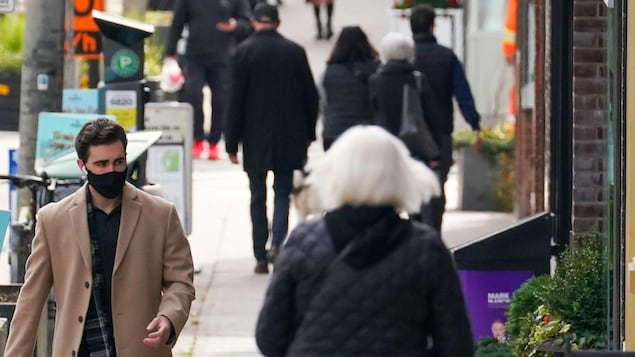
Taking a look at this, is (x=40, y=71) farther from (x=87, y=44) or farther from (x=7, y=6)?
(x=87, y=44)

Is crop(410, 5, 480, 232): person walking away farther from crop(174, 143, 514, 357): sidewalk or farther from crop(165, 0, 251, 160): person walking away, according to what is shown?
crop(165, 0, 251, 160): person walking away

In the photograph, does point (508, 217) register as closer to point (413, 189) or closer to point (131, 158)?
point (131, 158)

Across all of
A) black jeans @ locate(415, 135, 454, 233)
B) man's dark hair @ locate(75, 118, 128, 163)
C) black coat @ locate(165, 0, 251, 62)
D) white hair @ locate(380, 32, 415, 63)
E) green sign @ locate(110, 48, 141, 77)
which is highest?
black coat @ locate(165, 0, 251, 62)

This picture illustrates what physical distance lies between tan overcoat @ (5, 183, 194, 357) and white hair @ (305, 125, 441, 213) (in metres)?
1.26

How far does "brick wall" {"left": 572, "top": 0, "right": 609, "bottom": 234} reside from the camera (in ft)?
28.6

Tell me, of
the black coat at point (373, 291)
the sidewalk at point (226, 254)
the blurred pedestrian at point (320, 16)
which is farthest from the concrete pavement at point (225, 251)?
the blurred pedestrian at point (320, 16)

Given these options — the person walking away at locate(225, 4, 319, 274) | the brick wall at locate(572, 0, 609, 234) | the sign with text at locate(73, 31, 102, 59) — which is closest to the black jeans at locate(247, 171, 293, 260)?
the person walking away at locate(225, 4, 319, 274)

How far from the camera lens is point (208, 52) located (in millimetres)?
18312

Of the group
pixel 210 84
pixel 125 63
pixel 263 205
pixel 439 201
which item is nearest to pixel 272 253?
pixel 263 205

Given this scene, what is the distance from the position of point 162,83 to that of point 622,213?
12.8m

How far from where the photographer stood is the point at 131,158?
336 inches

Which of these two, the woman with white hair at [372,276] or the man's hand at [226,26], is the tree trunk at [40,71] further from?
the man's hand at [226,26]

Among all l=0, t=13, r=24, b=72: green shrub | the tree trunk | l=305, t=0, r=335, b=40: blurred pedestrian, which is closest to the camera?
the tree trunk

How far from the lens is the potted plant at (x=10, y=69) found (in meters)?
15.3
